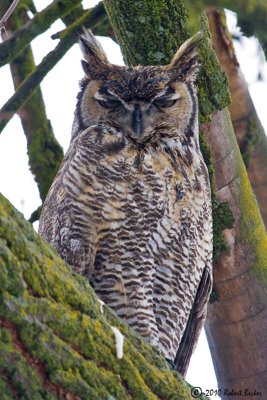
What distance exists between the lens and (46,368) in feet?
6.15

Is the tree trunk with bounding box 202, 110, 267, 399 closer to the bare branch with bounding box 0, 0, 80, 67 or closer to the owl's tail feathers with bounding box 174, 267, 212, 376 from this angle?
the owl's tail feathers with bounding box 174, 267, 212, 376

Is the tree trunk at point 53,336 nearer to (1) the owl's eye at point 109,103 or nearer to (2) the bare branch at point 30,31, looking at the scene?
(1) the owl's eye at point 109,103

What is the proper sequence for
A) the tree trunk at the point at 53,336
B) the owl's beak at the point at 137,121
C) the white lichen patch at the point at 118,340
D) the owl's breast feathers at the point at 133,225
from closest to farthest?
the tree trunk at the point at 53,336, the white lichen patch at the point at 118,340, the owl's breast feathers at the point at 133,225, the owl's beak at the point at 137,121

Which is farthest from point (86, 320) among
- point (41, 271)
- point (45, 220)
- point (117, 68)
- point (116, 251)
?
point (117, 68)

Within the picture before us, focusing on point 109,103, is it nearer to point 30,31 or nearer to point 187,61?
point 187,61

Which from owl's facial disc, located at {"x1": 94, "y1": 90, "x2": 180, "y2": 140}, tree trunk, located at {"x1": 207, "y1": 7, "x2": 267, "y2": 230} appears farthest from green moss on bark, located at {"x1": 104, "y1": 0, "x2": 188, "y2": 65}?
tree trunk, located at {"x1": 207, "y1": 7, "x2": 267, "y2": 230}

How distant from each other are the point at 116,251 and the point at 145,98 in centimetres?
66

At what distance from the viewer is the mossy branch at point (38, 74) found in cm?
387

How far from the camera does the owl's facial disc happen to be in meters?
3.60

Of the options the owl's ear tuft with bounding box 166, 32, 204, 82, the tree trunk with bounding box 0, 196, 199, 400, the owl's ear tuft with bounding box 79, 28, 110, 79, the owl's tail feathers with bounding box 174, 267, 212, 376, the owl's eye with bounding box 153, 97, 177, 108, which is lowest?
the tree trunk with bounding box 0, 196, 199, 400

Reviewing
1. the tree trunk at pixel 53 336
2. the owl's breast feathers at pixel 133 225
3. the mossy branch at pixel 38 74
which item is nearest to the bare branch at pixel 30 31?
the mossy branch at pixel 38 74

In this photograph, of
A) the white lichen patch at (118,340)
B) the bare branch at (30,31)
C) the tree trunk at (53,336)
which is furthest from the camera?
the bare branch at (30,31)

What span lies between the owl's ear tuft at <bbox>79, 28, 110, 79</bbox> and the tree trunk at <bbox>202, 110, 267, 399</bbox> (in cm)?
53

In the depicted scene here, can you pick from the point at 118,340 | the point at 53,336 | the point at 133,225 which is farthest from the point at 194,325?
the point at 53,336
